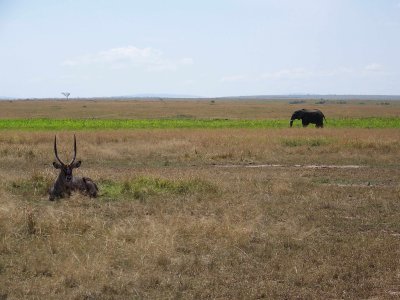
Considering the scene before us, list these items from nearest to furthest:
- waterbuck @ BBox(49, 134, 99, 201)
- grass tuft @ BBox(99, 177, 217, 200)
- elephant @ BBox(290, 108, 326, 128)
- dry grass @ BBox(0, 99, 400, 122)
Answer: waterbuck @ BBox(49, 134, 99, 201)
grass tuft @ BBox(99, 177, 217, 200)
elephant @ BBox(290, 108, 326, 128)
dry grass @ BBox(0, 99, 400, 122)

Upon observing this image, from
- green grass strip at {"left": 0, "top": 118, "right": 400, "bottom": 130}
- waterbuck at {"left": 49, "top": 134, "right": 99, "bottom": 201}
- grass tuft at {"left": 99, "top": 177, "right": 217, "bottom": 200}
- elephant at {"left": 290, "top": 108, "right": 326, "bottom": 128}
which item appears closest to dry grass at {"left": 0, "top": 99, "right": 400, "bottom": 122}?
green grass strip at {"left": 0, "top": 118, "right": 400, "bottom": 130}

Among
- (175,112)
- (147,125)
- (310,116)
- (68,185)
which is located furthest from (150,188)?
(175,112)

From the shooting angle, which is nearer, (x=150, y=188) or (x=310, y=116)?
(x=150, y=188)

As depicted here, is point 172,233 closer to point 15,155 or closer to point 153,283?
point 153,283

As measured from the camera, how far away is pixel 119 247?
8281mm

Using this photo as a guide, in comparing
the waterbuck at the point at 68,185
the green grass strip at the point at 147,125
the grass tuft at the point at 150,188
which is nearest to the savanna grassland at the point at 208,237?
the grass tuft at the point at 150,188

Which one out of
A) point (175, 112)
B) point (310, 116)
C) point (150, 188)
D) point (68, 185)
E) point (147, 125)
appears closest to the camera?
point (68, 185)

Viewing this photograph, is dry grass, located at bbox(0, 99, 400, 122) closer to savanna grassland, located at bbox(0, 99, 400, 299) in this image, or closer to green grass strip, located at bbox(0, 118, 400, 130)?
green grass strip, located at bbox(0, 118, 400, 130)

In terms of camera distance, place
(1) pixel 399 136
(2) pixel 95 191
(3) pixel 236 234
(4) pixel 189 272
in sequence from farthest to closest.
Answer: (1) pixel 399 136 → (2) pixel 95 191 → (3) pixel 236 234 → (4) pixel 189 272

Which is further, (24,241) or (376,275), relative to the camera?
(24,241)

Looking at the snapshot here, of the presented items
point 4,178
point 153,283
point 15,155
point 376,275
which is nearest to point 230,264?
point 153,283

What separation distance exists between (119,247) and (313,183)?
8803mm

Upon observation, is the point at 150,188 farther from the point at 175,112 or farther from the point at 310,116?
the point at 175,112

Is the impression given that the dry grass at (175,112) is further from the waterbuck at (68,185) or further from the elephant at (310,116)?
the waterbuck at (68,185)
